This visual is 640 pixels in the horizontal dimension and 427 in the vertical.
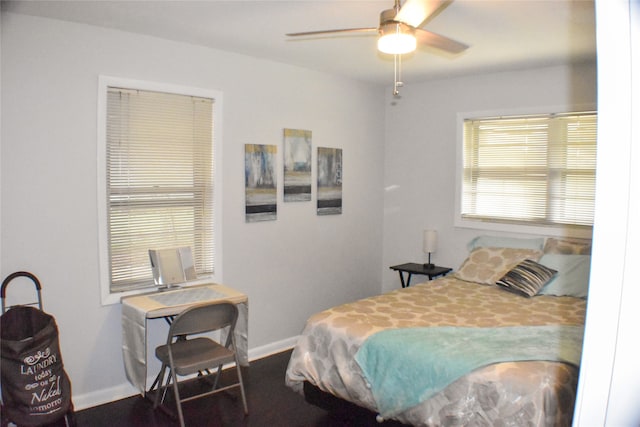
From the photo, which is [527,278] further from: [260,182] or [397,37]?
[397,37]

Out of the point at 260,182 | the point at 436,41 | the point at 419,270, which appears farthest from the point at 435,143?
the point at 436,41

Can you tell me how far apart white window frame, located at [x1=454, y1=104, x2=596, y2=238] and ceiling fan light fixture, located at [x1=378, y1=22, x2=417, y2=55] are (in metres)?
2.46

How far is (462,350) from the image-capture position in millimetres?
2641

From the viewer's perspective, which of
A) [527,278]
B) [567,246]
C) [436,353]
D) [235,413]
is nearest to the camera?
[436,353]

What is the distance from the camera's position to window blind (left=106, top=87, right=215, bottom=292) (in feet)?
11.2

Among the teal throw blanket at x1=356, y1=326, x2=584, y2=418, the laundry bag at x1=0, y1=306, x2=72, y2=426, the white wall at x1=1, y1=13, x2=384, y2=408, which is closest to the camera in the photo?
the teal throw blanket at x1=356, y1=326, x2=584, y2=418

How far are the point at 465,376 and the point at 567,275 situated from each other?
1.98m

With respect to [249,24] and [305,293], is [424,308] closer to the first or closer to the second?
[305,293]

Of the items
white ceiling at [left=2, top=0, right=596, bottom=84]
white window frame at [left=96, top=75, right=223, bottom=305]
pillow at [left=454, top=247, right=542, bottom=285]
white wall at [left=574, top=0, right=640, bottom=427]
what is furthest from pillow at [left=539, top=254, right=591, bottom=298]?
white wall at [left=574, top=0, right=640, bottom=427]

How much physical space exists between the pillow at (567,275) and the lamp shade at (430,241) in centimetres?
106

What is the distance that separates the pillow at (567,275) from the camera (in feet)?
12.4

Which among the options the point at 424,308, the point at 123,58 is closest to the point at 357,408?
the point at 424,308

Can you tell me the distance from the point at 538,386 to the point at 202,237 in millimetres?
2571

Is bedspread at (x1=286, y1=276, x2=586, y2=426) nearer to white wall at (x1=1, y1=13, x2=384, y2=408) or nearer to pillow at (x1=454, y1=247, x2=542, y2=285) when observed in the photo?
pillow at (x1=454, y1=247, x2=542, y2=285)
